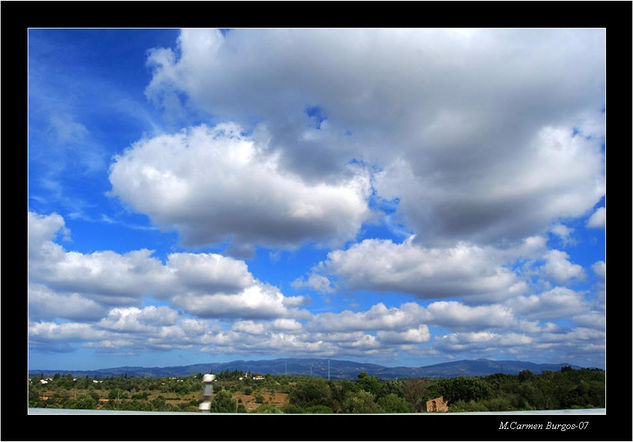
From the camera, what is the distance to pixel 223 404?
16.7 metres

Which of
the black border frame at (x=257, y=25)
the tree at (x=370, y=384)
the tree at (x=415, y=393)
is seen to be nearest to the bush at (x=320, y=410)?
the tree at (x=370, y=384)

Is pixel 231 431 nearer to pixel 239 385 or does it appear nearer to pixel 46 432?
pixel 46 432

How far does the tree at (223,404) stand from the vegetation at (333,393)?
4cm

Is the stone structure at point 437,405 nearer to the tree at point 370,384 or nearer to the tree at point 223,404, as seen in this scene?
the tree at point 370,384

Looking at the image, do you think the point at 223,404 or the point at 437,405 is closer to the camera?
the point at 223,404

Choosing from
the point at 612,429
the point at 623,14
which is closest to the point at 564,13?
the point at 623,14

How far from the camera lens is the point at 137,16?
757cm

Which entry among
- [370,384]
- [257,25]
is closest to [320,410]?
[370,384]

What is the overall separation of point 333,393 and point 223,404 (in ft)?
13.4

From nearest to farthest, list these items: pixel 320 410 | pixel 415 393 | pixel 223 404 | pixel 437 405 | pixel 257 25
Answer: pixel 257 25, pixel 320 410, pixel 223 404, pixel 437 405, pixel 415 393

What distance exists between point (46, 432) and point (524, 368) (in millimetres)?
17705

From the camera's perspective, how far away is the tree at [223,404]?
16.2 m

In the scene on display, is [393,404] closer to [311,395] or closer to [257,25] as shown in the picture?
[311,395]

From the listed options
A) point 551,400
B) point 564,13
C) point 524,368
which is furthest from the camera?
point 524,368
